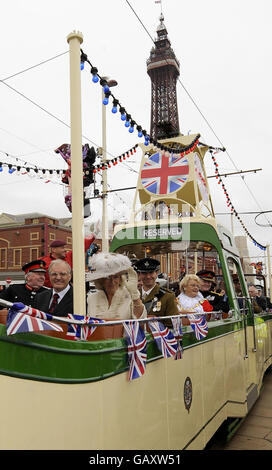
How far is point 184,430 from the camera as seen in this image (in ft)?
10.8

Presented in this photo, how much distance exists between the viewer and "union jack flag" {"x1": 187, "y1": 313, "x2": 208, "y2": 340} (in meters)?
3.72

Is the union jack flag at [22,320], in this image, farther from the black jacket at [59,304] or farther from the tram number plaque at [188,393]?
the tram number plaque at [188,393]

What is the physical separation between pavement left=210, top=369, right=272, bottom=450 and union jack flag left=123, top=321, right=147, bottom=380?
2658 mm

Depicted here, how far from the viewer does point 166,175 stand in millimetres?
6926

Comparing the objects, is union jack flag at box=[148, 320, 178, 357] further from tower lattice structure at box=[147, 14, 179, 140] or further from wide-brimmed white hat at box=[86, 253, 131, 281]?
tower lattice structure at box=[147, 14, 179, 140]

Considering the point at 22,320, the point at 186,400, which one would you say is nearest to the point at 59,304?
the point at 186,400

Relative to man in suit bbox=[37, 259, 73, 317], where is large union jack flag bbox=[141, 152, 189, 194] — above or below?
above

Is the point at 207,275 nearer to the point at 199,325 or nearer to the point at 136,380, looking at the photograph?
the point at 199,325

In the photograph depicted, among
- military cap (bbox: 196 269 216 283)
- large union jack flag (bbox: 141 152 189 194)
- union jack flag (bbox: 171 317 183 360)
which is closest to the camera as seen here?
union jack flag (bbox: 171 317 183 360)

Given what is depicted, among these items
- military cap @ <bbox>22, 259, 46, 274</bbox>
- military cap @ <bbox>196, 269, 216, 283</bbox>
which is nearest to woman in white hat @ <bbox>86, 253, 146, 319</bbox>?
military cap @ <bbox>22, 259, 46, 274</bbox>

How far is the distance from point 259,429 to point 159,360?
317 centimetres
